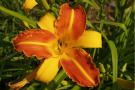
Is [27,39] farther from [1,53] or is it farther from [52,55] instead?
[1,53]

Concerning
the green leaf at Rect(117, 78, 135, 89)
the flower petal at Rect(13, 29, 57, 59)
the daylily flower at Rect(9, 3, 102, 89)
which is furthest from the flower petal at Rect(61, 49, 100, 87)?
the green leaf at Rect(117, 78, 135, 89)

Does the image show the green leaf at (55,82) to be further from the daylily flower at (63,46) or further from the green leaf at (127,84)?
the green leaf at (127,84)

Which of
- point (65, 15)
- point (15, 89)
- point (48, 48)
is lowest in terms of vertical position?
point (15, 89)

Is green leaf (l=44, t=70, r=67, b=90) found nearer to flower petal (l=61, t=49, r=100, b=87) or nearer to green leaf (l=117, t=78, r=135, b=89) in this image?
flower petal (l=61, t=49, r=100, b=87)

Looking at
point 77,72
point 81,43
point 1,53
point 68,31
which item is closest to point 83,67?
point 77,72

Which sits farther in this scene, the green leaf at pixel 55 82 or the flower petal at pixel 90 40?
the green leaf at pixel 55 82

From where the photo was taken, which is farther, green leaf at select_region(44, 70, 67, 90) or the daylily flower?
green leaf at select_region(44, 70, 67, 90)

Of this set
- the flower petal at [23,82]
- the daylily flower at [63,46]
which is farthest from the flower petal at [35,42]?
the flower petal at [23,82]
